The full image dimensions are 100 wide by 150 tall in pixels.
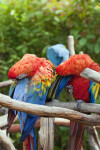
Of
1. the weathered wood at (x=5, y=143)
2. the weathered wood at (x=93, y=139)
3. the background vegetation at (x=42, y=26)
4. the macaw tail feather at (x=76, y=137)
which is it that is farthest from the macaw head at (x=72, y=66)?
the background vegetation at (x=42, y=26)

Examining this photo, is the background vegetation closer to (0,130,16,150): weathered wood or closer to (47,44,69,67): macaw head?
(47,44,69,67): macaw head

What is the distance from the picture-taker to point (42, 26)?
2.06 metres

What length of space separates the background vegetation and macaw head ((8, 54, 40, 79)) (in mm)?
980

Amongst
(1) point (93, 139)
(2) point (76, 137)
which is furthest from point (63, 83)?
(1) point (93, 139)

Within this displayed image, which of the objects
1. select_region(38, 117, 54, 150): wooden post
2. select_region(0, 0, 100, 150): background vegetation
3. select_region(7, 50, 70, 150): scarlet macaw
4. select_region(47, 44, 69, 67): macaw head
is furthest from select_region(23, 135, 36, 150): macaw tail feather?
select_region(0, 0, 100, 150): background vegetation

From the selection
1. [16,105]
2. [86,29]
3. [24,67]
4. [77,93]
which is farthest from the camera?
[86,29]

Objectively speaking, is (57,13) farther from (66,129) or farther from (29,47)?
(66,129)

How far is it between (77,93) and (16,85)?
296 millimetres

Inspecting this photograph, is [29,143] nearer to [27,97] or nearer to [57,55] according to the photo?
[27,97]

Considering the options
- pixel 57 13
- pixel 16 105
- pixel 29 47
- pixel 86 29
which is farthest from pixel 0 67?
pixel 16 105

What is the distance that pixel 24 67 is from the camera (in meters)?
0.84

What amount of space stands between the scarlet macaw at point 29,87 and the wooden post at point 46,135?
133 mm

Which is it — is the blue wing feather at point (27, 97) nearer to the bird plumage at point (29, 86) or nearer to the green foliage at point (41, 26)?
the bird plumage at point (29, 86)

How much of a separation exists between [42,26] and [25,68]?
1301mm
